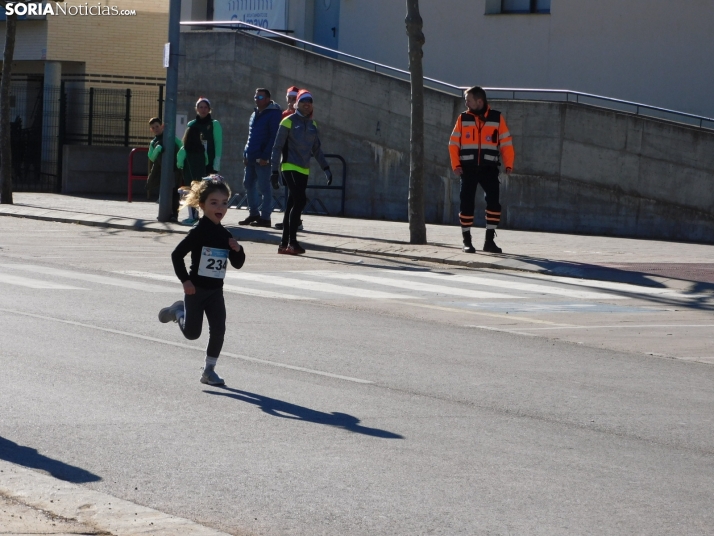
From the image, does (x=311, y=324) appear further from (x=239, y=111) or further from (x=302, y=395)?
(x=239, y=111)

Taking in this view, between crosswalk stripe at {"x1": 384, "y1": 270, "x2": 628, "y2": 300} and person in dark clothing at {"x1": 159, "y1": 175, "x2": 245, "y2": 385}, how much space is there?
6.16m

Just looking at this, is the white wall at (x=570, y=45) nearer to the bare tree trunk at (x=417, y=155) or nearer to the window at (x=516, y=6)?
the window at (x=516, y=6)

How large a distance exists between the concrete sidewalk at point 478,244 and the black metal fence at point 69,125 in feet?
22.7

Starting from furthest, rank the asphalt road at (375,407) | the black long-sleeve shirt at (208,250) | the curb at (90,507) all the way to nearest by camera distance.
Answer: the black long-sleeve shirt at (208,250) < the asphalt road at (375,407) < the curb at (90,507)

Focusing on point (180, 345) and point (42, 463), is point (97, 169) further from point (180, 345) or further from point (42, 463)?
point (42, 463)

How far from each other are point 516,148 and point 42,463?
17.7 m

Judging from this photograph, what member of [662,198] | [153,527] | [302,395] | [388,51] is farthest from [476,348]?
[388,51]

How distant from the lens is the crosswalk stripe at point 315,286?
13.5 meters

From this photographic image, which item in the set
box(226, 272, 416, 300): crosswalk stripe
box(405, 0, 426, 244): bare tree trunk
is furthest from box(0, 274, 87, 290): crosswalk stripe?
box(405, 0, 426, 244): bare tree trunk

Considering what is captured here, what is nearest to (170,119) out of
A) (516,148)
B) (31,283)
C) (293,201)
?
(293,201)

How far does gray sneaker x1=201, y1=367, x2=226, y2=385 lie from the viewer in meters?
8.38

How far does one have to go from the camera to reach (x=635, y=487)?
6082 millimetres

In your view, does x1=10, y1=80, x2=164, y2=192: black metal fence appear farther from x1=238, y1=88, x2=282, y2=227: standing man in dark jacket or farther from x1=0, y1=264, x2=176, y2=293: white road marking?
x1=0, y1=264, x2=176, y2=293: white road marking

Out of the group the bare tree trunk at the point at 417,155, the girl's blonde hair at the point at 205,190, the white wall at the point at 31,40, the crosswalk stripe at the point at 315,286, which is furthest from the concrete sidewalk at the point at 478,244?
the white wall at the point at 31,40
